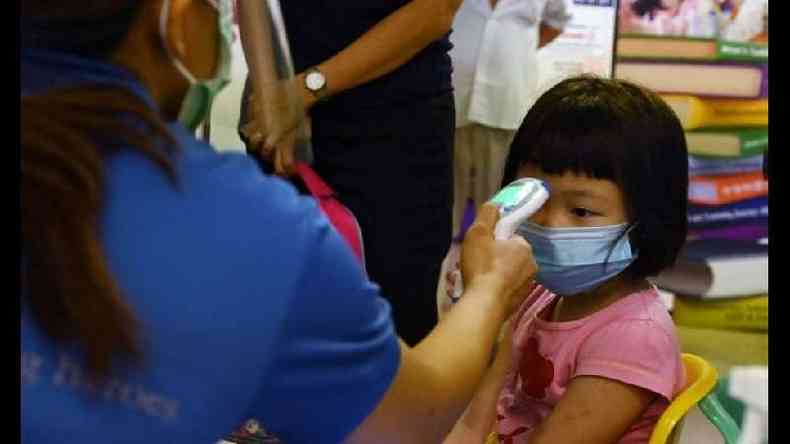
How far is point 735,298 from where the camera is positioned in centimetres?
321

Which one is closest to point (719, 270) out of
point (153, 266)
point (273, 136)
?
point (273, 136)

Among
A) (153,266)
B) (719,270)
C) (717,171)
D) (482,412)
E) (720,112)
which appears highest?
(153,266)

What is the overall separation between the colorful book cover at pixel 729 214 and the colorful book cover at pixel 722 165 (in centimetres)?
10

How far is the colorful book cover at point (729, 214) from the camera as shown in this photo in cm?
319

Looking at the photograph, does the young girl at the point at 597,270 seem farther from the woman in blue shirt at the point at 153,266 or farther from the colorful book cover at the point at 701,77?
the colorful book cover at the point at 701,77

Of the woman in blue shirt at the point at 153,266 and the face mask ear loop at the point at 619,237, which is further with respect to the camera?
the face mask ear loop at the point at 619,237

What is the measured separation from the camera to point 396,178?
1.52 meters

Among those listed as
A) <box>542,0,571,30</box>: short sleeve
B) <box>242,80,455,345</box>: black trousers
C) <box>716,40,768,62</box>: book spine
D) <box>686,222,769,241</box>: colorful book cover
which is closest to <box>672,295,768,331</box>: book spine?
<box>686,222,769,241</box>: colorful book cover

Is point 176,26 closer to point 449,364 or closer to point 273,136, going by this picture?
point 449,364

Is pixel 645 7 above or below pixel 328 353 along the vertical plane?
below

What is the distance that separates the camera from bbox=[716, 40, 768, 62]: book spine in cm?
311

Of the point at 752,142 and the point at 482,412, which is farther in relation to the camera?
the point at 752,142

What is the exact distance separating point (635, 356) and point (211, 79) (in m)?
0.72

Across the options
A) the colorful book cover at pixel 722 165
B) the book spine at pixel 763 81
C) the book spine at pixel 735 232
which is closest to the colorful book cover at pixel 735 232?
the book spine at pixel 735 232
